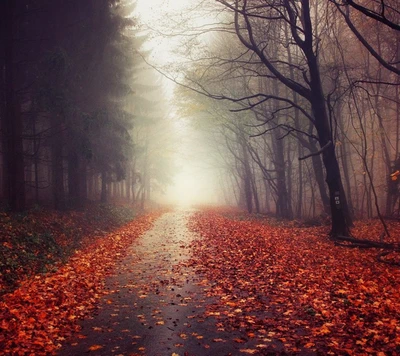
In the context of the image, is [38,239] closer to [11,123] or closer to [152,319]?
[11,123]

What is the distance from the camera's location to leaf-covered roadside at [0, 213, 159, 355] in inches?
214

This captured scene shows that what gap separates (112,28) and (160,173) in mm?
27705

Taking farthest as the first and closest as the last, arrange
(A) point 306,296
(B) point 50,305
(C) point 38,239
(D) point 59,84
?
1. (D) point 59,84
2. (C) point 38,239
3. (A) point 306,296
4. (B) point 50,305

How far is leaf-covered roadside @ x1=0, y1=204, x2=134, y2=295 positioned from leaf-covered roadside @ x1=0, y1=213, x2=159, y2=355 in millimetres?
468

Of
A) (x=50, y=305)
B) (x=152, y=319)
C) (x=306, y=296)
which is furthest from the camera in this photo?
(x=306, y=296)

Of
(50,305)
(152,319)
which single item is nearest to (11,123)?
(50,305)

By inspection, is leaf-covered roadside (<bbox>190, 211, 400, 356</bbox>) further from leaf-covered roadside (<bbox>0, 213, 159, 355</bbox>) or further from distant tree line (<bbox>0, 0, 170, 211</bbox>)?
distant tree line (<bbox>0, 0, 170, 211</bbox>)

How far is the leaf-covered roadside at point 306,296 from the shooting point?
17.2ft

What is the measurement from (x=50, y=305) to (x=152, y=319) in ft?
7.33

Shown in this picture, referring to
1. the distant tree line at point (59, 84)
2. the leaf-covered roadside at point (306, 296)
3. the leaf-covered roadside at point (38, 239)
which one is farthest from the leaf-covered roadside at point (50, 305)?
the distant tree line at point (59, 84)

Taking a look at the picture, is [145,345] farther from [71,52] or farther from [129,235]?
[71,52]

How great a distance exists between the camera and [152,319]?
6.52m

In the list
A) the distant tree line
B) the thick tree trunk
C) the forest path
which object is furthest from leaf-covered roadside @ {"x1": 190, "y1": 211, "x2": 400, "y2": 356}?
the distant tree line

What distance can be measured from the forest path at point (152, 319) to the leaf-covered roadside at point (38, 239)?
7.53 ft
